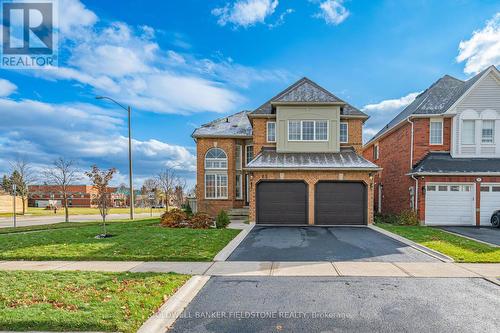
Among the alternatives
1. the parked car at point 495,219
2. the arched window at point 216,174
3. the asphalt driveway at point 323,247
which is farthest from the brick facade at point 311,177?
the parked car at point 495,219

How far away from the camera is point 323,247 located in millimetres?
9586

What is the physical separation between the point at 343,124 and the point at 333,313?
14.9 metres

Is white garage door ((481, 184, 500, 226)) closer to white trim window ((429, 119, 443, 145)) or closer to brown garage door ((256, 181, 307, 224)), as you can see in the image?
white trim window ((429, 119, 443, 145))

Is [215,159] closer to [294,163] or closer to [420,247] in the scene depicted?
A: [294,163]

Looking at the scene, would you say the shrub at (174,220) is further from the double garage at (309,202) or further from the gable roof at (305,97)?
the gable roof at (305,97)

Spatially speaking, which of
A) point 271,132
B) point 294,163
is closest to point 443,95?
point 294,163

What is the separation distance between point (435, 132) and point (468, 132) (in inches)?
71.5

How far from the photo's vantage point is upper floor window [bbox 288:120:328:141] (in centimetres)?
1695

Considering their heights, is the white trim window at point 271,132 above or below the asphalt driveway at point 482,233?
above

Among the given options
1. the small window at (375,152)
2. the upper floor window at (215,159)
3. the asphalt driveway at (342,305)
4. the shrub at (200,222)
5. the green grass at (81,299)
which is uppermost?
the small window at (375,152)

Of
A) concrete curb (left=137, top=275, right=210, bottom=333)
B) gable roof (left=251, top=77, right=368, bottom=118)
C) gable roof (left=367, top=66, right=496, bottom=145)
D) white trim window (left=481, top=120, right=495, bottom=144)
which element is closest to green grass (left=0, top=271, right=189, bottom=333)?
concrete curb (left=137, top=275, right=210, bottom=333)

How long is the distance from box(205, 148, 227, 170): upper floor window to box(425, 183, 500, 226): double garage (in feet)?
43.2

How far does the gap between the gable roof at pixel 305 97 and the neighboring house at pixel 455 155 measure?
399cm

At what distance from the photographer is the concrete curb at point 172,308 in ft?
13.1
